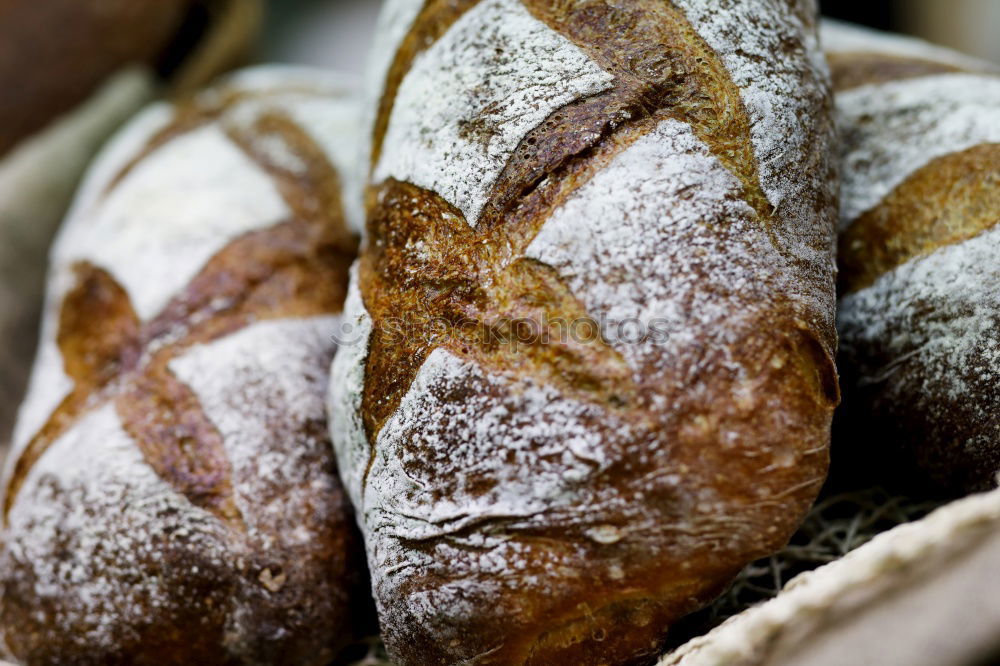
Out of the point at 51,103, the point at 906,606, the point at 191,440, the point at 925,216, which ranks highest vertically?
the point at 51,103

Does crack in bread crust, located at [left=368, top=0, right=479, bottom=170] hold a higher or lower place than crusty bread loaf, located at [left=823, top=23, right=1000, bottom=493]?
higher

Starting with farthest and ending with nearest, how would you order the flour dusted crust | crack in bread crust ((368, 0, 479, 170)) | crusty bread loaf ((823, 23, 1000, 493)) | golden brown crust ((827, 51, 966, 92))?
1. golden brown crust ((827, 51, 966, 92))
2. crack in bread crust ((368, 0, 479, 170))
3. crusty bread loaf ((823, 23, 1000, 493))
4. the flour dusted crust

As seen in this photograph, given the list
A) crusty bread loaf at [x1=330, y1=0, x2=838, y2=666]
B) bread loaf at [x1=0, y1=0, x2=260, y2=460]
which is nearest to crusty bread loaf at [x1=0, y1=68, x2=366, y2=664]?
crusty bread loaf at [x1=330, y1=0, x2=838, y2=666]

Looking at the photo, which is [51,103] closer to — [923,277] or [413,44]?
[413,44]

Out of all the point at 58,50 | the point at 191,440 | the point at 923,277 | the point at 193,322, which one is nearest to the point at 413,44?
the point at 193,322

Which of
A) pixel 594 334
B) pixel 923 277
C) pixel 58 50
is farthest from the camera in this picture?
pixel 58 50

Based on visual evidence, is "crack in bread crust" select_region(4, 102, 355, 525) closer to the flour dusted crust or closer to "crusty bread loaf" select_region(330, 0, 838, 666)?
"crusty bread loaf" select_region(330, 0, 838, 666)

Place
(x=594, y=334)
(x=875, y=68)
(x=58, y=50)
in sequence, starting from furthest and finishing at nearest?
(x=58, y=50)
(x=875, y=68)
(x=594, y=334)
